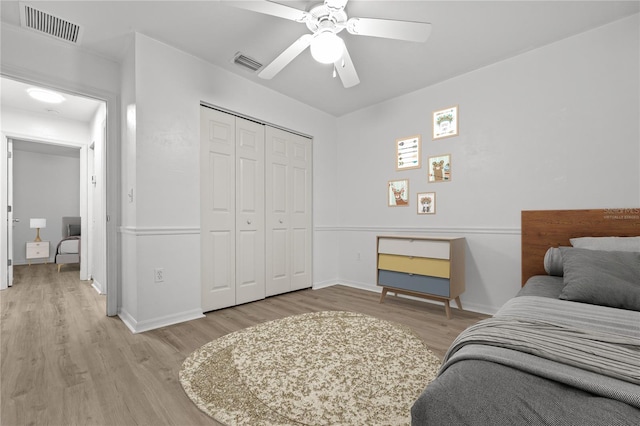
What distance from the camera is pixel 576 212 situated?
237cm

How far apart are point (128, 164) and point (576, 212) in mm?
4035

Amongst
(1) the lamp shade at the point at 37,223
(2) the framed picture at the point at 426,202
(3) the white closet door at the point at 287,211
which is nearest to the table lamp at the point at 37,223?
(1) the lamp shade at the point at 37,223

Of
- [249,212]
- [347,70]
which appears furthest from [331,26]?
[249,212]

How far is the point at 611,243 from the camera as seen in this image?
1971 mm

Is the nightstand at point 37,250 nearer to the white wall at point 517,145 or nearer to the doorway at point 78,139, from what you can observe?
the doorway at point 78,139

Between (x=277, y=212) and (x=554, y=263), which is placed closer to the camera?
(x=554, y=263)

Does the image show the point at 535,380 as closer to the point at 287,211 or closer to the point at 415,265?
the point at 415,265

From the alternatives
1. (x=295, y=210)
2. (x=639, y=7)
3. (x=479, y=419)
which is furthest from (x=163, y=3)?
(x=639, y=7)

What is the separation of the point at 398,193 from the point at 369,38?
6.09 feet

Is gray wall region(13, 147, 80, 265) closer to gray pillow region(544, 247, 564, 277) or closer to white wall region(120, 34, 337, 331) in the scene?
white wall region(120, 34, 337, 331)

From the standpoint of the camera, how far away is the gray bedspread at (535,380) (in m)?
0.60

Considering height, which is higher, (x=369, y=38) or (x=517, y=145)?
(x=369, y=38)

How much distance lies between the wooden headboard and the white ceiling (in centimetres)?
159

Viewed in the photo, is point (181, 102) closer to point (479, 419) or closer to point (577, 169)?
point (479, 419)
